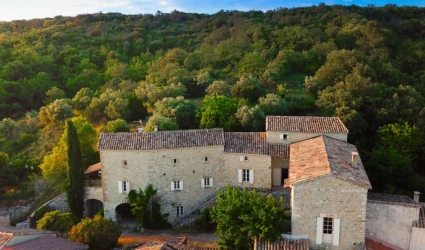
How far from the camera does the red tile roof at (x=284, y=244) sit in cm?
2041

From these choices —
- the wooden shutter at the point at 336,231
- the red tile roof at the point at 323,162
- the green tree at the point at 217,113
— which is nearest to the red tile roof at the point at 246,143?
the red tile roof at the point at 323,162

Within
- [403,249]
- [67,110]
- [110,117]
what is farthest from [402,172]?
[67,110]

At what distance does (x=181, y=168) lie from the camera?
28.6m

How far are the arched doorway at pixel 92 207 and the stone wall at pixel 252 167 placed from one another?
10301 mm

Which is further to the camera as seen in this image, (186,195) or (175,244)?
(186,195)

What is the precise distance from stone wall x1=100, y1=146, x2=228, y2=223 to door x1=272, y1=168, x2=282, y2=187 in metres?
3.43

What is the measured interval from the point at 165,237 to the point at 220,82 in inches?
859

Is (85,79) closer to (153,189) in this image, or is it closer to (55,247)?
(153,189)

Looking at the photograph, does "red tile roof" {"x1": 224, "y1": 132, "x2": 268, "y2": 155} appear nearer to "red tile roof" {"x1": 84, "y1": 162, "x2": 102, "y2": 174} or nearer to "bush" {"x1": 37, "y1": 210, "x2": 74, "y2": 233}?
"red tile roof" {"x1": 84, "y1": 162, "x2": 102, "y2": 174}

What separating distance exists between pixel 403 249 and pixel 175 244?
13.0 m

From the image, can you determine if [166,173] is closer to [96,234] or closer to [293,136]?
[96,234]

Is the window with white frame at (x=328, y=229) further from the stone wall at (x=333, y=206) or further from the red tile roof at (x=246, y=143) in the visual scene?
the red tile roof at (x=246, y=143)

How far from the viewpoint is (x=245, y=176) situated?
28.8 m

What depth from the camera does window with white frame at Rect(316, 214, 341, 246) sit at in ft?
67.5
